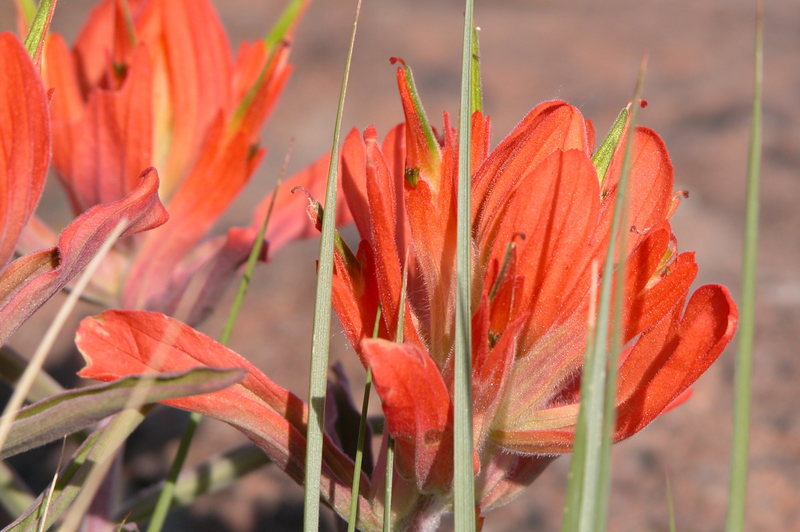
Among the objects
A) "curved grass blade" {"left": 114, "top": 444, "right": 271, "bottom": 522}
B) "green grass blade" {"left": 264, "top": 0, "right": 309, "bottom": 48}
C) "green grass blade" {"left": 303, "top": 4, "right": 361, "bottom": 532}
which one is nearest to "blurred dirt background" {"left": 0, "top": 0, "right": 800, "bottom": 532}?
"green grass blade" {"left": 303, "top": 4, "right": 361, "bottom": 532}

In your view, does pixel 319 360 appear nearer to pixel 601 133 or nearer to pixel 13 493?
pixel 13 493

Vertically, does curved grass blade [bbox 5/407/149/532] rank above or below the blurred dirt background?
below

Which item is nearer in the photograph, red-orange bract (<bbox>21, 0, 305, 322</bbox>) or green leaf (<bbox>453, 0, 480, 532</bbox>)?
green leaf (<bbox>453, 0, 480, 532</bbox>)

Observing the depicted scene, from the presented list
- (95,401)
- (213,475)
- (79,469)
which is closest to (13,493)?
(213,475)

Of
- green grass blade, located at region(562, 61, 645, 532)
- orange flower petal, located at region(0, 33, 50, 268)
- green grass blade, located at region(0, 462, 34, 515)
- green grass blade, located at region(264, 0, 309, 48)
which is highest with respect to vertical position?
green grass blade, located at region(264, 0, 309, 48)

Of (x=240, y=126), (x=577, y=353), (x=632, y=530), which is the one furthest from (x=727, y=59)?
(x=577, y=353)

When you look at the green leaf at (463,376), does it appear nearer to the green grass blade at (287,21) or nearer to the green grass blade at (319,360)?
the green grass blade at (319,360)

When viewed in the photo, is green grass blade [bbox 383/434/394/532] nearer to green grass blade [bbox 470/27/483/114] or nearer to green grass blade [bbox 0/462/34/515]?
green grass blade [bbox 470/27/483/114]
